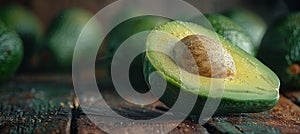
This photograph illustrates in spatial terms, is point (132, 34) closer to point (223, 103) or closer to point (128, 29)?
point (128, 29)

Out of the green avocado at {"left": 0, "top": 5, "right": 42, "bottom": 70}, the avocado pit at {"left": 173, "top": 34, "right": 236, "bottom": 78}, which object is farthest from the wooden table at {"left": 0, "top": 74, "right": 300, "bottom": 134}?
the green avocado at {"left": 0, "top": 5, "right": 42, "bottom": 70}

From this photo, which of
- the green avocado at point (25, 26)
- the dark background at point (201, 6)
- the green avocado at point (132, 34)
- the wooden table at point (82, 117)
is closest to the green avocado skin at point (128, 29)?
the green avocado at point (132, 34)

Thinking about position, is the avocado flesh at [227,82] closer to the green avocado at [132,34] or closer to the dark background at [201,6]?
the green avocado at [132,34]

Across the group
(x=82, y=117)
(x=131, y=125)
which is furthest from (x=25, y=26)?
(x=131, y=125)

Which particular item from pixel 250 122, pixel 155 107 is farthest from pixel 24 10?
pixel 250 122

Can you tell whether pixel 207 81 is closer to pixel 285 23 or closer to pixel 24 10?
pixel 285 23

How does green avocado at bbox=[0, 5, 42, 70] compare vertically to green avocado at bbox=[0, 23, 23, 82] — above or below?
above

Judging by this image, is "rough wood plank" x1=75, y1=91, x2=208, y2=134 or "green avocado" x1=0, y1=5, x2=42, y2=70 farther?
"green avocado" x1=0, y1=5, x2=42, y2=70

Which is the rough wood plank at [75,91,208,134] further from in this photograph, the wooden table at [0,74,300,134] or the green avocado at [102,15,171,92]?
the green avocado at [102,15,171,92]
